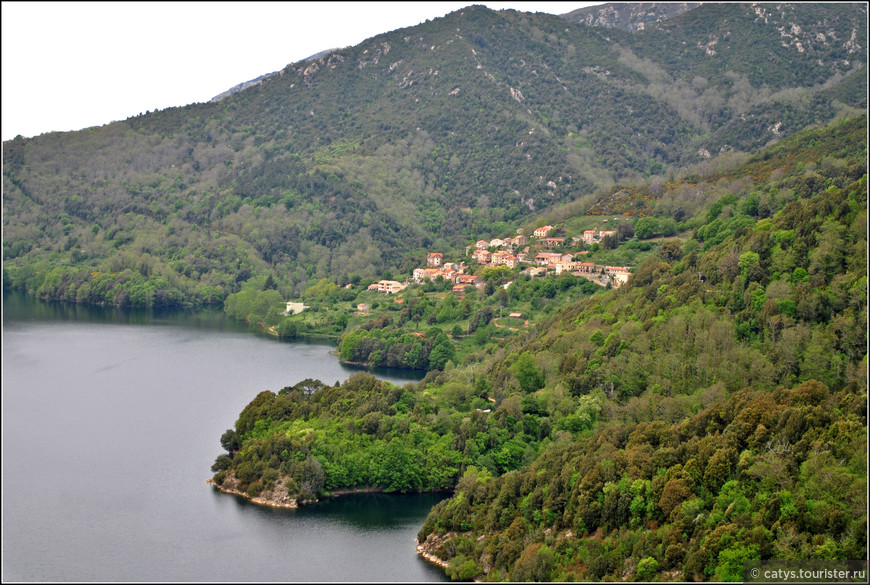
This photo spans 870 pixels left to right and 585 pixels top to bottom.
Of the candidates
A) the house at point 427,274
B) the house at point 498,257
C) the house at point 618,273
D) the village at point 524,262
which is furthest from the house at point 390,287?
the house at point 618,273

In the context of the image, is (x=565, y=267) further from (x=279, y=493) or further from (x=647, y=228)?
(x=279, y=493)

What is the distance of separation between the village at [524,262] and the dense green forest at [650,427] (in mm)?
10927

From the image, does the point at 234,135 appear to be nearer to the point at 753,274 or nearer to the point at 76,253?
the point at 76,253

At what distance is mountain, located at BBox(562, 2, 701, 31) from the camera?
159625 millimetres

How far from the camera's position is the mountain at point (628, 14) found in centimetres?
15962

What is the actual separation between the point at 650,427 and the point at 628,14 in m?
147

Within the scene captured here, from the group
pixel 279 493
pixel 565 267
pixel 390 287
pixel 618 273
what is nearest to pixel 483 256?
pixel 390 287

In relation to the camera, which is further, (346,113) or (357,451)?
(346,113)

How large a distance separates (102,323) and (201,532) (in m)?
41.5

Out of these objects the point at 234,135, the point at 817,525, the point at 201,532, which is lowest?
the point at 201,532

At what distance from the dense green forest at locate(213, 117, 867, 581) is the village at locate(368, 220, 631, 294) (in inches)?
430

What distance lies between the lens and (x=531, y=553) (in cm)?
2569

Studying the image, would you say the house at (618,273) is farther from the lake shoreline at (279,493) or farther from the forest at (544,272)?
the lake shoreline at (279,493)

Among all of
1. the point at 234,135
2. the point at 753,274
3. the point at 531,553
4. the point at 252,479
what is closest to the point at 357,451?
the point at 252,479
